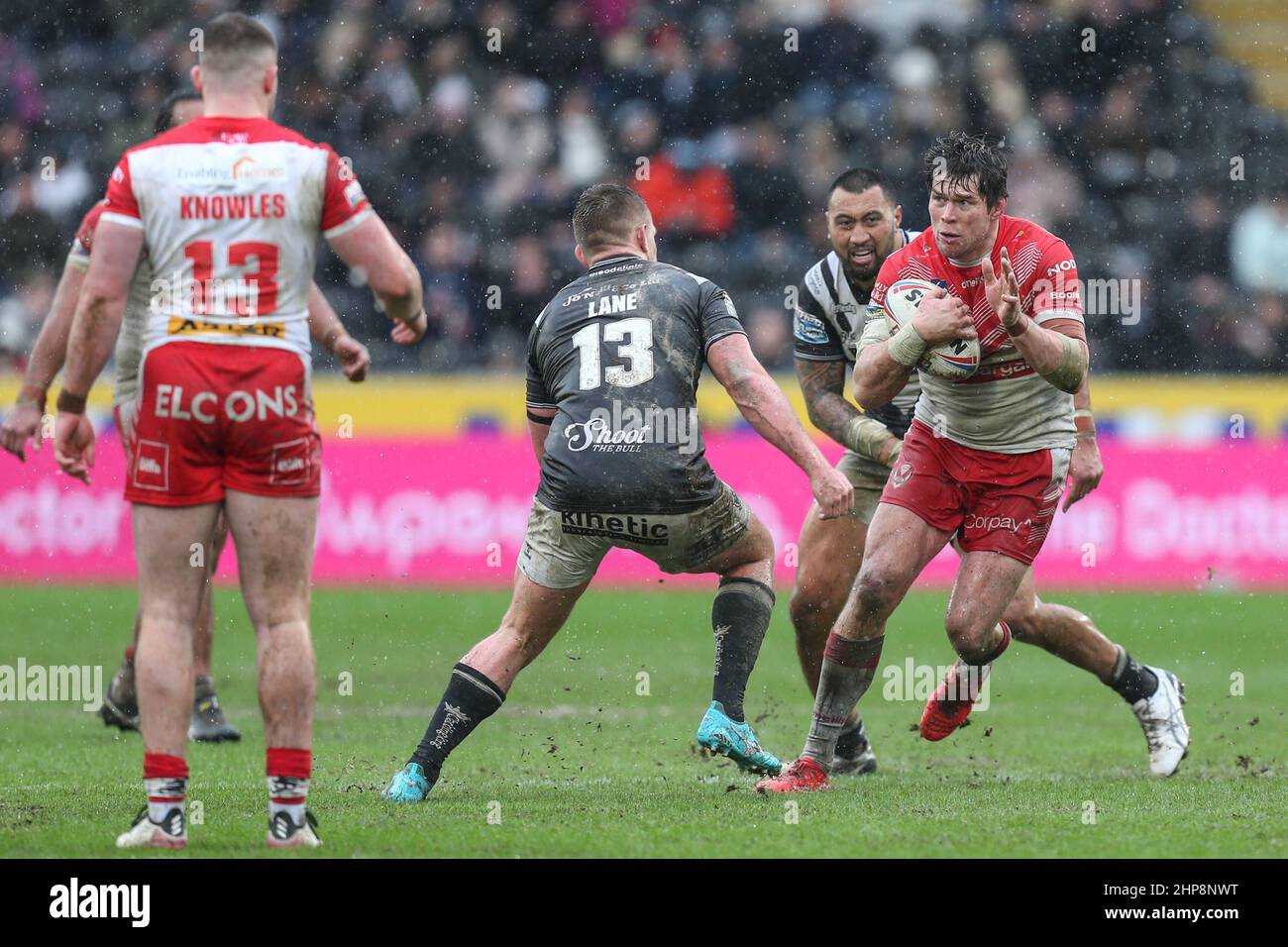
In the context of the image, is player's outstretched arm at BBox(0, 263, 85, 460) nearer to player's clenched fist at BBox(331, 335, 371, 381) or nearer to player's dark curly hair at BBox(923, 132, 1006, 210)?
player's clenched fist at BBox(331, 335, 371, 381)

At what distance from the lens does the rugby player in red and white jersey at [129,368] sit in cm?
570

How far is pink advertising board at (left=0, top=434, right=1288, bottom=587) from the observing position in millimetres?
14586

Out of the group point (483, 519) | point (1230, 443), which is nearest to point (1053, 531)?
point (1230, 443)

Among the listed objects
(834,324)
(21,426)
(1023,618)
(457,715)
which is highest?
(834,324)

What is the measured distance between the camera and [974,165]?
21.3 ft

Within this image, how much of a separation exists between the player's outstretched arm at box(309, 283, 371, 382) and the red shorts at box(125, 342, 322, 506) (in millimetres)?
327

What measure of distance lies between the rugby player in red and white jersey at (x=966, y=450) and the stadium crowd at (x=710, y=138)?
9.65m

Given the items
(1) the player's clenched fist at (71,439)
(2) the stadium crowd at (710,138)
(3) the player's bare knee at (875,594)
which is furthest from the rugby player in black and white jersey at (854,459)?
(2) the stadium crowd at (710,138)

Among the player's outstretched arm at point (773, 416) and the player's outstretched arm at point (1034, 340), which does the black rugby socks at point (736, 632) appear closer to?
the player's outstretched arm at point (773, 416)

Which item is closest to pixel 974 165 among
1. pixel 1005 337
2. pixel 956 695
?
pixel 1005 337

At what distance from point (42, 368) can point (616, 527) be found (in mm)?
2073

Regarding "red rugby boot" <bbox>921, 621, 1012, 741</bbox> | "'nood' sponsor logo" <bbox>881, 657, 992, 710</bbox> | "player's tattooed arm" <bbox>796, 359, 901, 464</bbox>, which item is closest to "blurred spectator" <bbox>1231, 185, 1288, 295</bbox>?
"'nood' sponsor logo" <bbox>881, 657, 992, 710</bbox>

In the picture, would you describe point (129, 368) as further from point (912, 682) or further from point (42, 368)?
point (912, 682)
